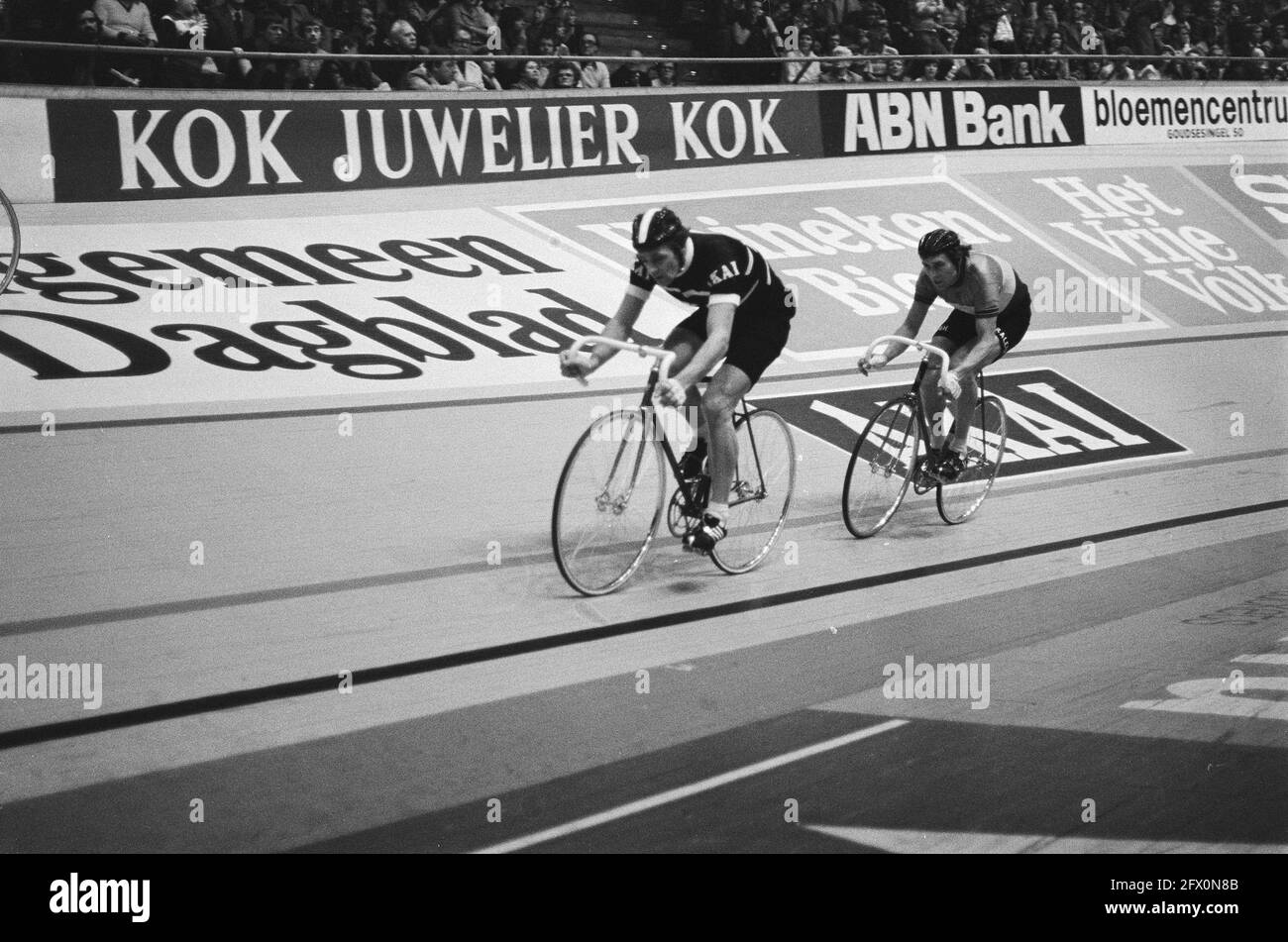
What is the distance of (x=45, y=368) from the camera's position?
6.96m

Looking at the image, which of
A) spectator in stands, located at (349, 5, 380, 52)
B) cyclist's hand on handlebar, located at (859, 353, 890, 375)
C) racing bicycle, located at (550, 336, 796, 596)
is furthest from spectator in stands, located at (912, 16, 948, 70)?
racing bicycle, located at (550, 336, 796, 596)

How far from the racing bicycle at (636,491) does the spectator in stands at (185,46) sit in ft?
18.6

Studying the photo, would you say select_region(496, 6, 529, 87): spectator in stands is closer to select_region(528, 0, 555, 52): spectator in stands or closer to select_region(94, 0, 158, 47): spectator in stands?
select_region(528, 0, 555, 52): spectator in stands

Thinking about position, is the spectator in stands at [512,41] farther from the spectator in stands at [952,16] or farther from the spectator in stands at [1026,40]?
the spectator in stands at [1026,40]

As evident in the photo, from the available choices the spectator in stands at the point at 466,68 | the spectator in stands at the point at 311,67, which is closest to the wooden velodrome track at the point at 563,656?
the spectator in stands at the point at 311,67

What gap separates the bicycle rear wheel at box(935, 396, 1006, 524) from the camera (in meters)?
6.45

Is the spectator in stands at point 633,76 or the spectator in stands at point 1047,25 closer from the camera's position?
the spectator in stands at point 633,76

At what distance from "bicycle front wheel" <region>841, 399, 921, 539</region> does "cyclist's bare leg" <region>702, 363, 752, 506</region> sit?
1.02 metres

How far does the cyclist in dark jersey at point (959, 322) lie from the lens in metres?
5.75

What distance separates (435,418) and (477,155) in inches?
151

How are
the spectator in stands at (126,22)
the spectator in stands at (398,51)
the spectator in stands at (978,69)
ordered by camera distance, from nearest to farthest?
the spectator in stands at (126,22) → the spectator in stands at (398,51) → the spectator in stands at (978,69)

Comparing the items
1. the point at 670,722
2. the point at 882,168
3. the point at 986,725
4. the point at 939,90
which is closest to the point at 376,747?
the point at 670,722

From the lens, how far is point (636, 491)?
4859 millimetres

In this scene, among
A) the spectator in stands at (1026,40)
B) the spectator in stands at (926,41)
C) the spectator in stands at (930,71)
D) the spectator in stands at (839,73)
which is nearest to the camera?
the spectator in stands at (839,73)
